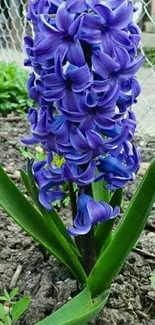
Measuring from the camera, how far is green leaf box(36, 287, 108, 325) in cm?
117

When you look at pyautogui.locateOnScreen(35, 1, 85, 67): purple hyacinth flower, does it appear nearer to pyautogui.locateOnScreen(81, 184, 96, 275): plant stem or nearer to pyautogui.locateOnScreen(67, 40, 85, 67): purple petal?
pyautogui.locateOnScreen(67, 40, 85, 67): purple petal

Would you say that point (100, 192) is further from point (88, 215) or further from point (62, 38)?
point (62, 38)

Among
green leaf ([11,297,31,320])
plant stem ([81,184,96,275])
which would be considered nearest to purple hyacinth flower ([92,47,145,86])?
plant stem ([81,184,96,275])

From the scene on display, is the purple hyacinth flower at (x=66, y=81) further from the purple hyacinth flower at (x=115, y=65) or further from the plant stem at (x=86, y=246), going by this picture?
the plant stem at (x=86, y=246)

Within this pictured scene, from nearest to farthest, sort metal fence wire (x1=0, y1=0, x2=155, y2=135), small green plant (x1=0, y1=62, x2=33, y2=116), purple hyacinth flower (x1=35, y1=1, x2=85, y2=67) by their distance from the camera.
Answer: purple hyacinth flower (x1=35, y1=1, x2=85, y2=67) → metal fence wire (x1=0, y1=0, x2=155, y2=135) → small green plant (x1=0, y1=62, x2=33, y2=116)

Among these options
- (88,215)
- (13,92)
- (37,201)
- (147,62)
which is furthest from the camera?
(147,62)

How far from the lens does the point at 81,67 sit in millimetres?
1167

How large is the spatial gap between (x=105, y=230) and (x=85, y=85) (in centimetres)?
A: 40

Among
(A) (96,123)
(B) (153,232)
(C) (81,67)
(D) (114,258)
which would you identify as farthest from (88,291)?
(B) (153,232)

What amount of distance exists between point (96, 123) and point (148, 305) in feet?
1.69

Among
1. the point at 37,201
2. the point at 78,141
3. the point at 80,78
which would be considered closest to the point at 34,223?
the point at 37,201

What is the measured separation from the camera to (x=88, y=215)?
1.28 m

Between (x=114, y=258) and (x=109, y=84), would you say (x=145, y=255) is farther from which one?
(x=109, y=84)

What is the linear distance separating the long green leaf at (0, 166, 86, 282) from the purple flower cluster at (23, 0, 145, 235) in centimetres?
11
